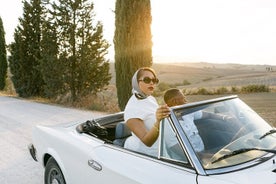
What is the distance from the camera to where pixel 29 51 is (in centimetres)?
2325

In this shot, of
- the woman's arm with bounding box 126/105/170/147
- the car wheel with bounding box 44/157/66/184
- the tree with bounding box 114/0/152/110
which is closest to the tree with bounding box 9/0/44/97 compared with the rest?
the tree with bounding box 114/0/152/110

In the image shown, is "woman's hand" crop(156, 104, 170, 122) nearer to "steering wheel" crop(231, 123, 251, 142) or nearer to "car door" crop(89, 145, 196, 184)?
"car door" crop(89, 145, 196, 184)

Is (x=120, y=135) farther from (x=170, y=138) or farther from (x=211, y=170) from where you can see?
(x=211, y=170)

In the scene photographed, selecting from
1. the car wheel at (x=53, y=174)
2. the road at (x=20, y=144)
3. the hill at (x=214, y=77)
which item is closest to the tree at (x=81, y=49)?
the road at (x=20, y=144)

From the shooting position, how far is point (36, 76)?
74.1ft

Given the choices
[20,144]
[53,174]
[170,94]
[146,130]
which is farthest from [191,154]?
[20,144]

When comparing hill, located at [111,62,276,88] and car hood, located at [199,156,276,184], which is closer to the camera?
car hood, located at [199,156,276,184]

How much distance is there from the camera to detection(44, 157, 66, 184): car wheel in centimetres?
419

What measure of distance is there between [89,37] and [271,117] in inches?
367

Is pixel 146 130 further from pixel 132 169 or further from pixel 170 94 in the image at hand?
pixel 170 94

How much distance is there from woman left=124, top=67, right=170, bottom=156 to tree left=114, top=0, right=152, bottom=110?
930 cm

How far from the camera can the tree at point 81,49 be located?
1731 cm

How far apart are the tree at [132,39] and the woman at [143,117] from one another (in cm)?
930

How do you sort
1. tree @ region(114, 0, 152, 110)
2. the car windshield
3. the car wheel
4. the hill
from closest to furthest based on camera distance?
the car windshield, the car wheel, tree @ region(114, 0, 152, 110), the hill
